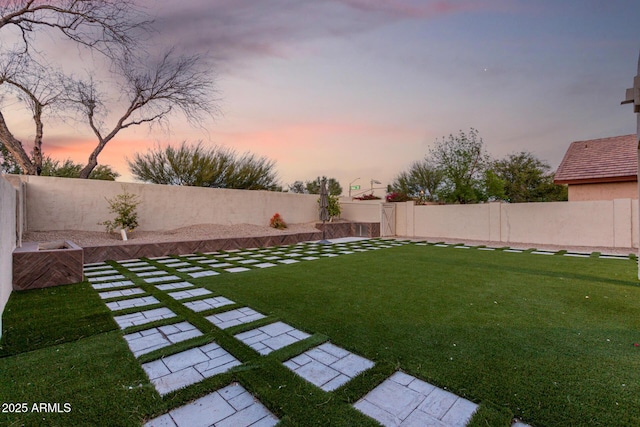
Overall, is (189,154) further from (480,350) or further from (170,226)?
(480,350)

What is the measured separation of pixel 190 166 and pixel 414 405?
1386cm

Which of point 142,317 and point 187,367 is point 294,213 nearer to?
point 142,317

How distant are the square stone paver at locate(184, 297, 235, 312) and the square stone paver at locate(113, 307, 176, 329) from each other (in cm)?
24

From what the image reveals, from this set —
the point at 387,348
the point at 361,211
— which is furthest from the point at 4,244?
the point at 361,211

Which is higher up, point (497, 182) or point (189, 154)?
point (189, 154)

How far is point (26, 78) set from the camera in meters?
8.20

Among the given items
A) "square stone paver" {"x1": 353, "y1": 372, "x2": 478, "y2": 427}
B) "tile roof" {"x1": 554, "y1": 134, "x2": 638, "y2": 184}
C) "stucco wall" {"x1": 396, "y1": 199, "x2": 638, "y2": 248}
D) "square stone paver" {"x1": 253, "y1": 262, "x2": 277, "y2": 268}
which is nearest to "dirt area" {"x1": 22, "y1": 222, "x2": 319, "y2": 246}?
"square stone paver" {"x1": 253, "y1": 262, "x2": 277, "y2": 268}

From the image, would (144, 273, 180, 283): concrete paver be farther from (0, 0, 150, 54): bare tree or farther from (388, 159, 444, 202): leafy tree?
(388, 159, 444, 202): leafy tree

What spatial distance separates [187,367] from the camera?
6.54 ft

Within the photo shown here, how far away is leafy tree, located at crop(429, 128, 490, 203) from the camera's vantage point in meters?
13.2

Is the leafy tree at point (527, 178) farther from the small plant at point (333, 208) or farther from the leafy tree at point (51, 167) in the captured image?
the leafy tree at point (51, 167)

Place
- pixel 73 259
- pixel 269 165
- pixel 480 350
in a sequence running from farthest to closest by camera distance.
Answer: pixel 269 165 → pixel 73 259 → pixel 480 350

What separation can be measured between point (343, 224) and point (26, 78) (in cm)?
1103

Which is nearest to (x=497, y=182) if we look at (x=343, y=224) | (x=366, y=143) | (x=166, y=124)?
(x=366, y=143)
